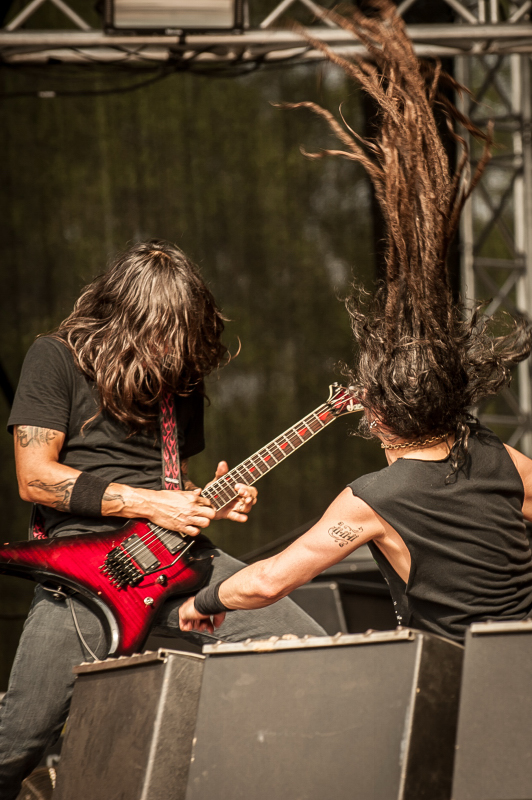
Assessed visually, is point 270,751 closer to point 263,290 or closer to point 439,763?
point 439,763

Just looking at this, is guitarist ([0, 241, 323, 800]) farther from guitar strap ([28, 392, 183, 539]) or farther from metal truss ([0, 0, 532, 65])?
metal truss ([0, 0, 532, 65])

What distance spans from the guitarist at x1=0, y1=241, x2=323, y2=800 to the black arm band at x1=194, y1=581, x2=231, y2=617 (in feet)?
0.96

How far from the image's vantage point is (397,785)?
1.41 m

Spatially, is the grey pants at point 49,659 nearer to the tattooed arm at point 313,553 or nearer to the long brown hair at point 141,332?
the tattooed arm at point 313,553

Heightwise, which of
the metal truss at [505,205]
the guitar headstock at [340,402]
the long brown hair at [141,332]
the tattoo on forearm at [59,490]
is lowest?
the tattoo on forearm at [59,490]

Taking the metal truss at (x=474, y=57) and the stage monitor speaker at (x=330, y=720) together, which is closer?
the stage monitor speaker at (x=330, y=720)

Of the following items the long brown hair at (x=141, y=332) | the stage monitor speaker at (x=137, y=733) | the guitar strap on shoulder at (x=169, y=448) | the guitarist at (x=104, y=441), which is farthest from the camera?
the guitar strap on shoulder at (x=169, y=448)

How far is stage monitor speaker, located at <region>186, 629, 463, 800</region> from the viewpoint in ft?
4.72

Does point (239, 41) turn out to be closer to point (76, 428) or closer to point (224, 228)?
point (224, 228)

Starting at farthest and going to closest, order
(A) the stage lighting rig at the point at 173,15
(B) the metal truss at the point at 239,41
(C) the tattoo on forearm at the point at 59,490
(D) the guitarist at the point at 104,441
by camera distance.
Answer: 1. (B) the metal truss at the point at 239,41
2. (A) the stage lighting rig at the point at 173,15
3. (C) the tattoo on forearm at the point at 59,490
4. (D) the guitarist at the point at 104,441

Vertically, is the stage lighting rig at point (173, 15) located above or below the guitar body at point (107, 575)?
above

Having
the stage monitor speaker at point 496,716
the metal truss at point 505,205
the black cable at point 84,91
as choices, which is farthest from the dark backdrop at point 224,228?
the stage monitor speaker at point 496,716

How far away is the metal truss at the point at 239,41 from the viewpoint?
167 inches

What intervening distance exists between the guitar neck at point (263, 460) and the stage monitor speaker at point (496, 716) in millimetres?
1333
